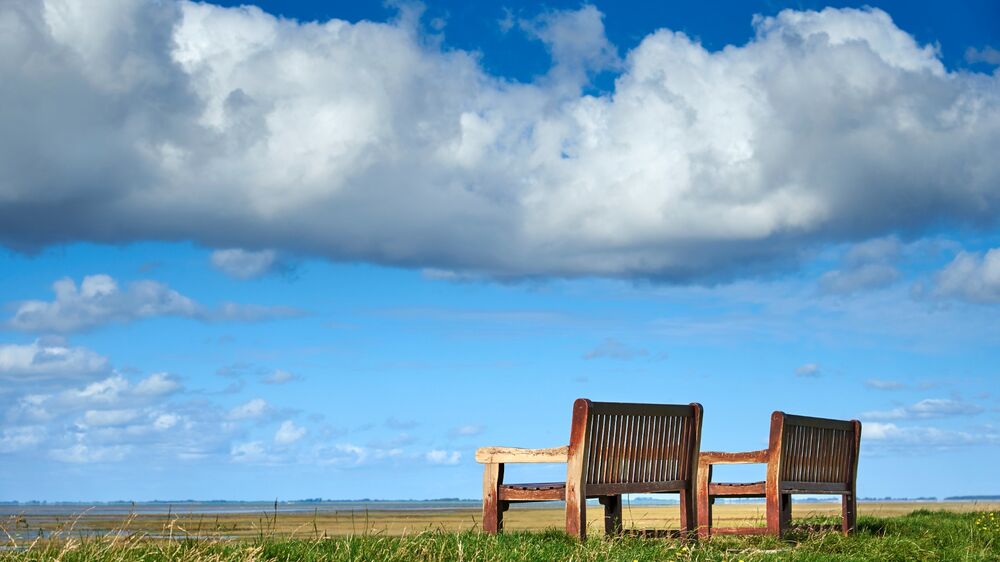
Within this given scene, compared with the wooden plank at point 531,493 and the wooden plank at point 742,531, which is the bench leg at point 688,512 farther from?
the wooden plank at point 531,493

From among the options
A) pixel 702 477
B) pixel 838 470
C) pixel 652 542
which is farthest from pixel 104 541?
pixel 838 470

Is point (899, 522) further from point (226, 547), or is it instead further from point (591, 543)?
point (226, 547)

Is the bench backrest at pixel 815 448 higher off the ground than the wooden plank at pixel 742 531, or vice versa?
the bench backrest at pixel 815 448

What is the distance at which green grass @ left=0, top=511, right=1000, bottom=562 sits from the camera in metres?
6.68

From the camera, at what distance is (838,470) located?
43.7 ft

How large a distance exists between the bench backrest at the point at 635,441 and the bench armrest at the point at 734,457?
0.90 metres

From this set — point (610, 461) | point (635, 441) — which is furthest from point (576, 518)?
point (635, 441)

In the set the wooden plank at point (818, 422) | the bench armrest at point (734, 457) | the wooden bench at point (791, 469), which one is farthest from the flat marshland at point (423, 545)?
the wooden plank at point (818, 422)

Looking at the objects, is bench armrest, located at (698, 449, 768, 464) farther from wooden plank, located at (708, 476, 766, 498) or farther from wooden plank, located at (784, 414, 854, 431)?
wooden plank, located at (784, 414, 854, 431)

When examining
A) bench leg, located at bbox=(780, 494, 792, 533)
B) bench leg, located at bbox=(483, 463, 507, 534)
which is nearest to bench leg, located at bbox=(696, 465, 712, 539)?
bench leg, located at bbox=(780, 494, 792, 533)

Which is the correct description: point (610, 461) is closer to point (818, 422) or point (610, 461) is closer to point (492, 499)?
point (492, 499)

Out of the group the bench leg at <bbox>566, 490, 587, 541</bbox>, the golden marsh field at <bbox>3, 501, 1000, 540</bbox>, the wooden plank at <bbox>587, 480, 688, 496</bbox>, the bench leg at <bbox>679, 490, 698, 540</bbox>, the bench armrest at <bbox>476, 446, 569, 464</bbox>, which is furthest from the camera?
the bench leg at <bbox>679, 490, 698, 540</bbox>

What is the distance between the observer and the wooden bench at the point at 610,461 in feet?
31.2

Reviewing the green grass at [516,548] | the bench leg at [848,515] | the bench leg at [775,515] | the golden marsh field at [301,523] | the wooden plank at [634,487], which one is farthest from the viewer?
the bench leg at [848,515]
